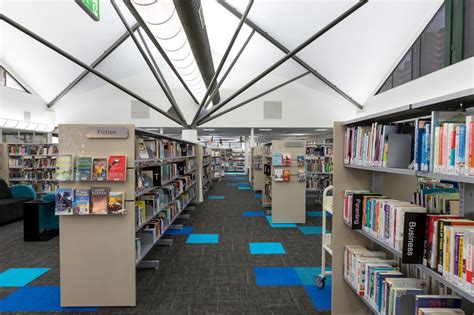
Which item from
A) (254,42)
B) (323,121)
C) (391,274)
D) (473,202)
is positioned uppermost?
(254,42)

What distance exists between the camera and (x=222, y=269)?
410 cm

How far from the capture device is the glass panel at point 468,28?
6.58 metres

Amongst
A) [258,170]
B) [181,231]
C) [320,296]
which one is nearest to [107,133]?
[320,296]

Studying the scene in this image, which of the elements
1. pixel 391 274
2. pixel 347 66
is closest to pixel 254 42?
pixel 347 66

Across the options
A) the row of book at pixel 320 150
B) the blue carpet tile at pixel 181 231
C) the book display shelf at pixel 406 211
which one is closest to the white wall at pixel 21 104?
the blue carpet tile at pixel 181 231

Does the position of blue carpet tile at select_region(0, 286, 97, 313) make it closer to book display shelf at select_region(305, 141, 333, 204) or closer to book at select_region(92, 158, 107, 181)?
book at select_region(92, 158, 107, 181)

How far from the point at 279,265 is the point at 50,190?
27.9ft

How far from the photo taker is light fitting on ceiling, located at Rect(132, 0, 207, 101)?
479 cm

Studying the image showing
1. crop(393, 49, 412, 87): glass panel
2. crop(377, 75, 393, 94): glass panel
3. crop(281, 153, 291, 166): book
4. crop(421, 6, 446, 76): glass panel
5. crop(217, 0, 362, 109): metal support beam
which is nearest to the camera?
crop(281, 153, 291, 166): book

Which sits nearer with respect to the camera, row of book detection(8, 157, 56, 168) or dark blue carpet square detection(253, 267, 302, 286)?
dark blue carpet square detection(253, 267, 302, 286)

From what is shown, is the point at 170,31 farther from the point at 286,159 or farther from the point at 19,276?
the point at 19,276

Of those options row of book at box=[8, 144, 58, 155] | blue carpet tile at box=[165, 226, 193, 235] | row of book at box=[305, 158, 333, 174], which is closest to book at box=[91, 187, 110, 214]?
blue carpet tile at box=[165, 226, 193, 235]

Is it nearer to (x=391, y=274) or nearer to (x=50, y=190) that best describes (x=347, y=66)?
(x=391, y=274)

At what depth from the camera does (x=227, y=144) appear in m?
30.8
